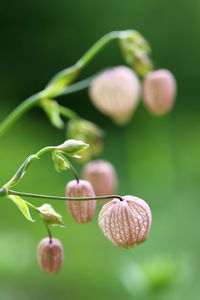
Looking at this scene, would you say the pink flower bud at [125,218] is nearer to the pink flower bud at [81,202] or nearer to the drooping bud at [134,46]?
the pink flower bud at [81,202]

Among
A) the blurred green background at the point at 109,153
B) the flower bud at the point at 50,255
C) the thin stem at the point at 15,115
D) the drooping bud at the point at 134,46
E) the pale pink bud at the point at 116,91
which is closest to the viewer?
the flower bud at the point at 50,255

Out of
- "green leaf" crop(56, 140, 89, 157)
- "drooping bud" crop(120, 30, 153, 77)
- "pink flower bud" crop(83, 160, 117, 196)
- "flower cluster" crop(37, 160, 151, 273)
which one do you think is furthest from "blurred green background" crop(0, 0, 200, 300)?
"green leaf" crop(56, 140, 89, 157)

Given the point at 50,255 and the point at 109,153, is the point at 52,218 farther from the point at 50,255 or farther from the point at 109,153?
the point at 109,153

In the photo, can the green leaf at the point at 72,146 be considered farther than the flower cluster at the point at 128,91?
No

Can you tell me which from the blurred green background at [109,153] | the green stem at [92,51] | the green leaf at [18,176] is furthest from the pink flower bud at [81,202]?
the blurred green background at [109,153]

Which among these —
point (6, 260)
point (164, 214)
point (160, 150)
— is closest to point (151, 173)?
point (160, 150)

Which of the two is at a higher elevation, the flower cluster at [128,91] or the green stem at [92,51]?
the green stem at [92,51]

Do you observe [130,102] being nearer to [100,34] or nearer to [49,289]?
[49,289]
